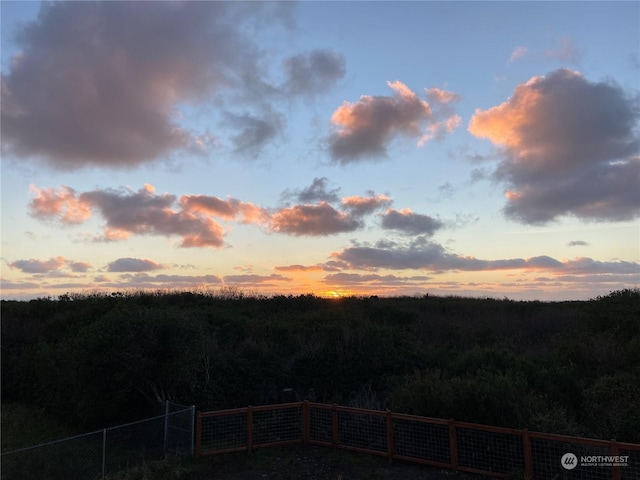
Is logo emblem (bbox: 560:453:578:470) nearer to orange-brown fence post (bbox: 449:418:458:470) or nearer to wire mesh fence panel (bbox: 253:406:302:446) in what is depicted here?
orange-brown fence post (bbox: 449:418:458:470)

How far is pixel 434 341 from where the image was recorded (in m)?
29.2

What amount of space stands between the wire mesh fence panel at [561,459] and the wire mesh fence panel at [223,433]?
764cm

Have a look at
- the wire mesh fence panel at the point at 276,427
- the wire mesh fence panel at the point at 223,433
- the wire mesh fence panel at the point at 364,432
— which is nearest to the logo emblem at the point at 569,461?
the wire mesh fence panel at the point at 364,432

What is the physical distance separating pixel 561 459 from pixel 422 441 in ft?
10.6

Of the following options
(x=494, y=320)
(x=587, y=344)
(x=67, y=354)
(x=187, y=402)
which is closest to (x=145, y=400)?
(x=187, y=402)

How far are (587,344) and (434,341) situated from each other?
10.6 metres

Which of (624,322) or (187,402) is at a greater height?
(624,322)

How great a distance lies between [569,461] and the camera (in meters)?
9.65

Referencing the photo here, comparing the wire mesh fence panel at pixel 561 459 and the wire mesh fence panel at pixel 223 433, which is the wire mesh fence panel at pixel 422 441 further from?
the wire mesh fence panel at pixel 223 433

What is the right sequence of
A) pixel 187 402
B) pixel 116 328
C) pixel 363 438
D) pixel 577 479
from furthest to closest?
pixel 187 402 → pixel 116 328 → pixel 363 438 → pixel 577 479

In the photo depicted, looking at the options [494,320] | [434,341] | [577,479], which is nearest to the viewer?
[577,479]

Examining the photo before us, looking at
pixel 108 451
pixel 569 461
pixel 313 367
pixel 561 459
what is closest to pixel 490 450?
pixel 561 459

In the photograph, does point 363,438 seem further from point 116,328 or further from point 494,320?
point 494,320

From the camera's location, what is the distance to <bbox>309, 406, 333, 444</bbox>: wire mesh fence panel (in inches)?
523
